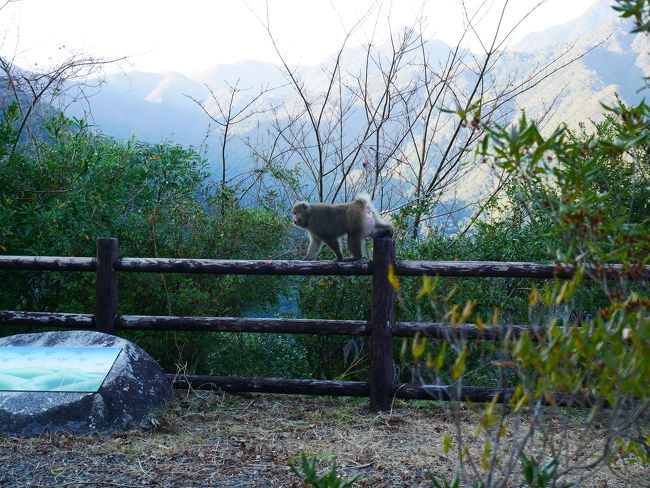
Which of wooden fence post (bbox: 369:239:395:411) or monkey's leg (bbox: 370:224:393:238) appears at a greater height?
monkey's leg (bbox: 370:224:393:238)

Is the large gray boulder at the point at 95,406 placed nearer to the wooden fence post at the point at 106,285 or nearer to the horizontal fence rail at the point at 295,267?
the wooden fence post at the point at 106,285

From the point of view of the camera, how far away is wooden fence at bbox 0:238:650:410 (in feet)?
16.6

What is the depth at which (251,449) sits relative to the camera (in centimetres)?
425

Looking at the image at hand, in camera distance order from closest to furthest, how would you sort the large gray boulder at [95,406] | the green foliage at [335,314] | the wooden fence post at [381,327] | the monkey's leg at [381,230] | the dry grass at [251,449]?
the dry grass at [251,449], the large gray boulder at [95,406], the wooden fence post at [381,327], the monkey's leg at [381,230], the green foliage at [335,314]

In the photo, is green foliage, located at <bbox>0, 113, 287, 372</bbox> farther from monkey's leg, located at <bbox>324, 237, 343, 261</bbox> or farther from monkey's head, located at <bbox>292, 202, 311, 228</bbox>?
monkey's leg, located at <bbox>324, 237, 343, 261</bbox>

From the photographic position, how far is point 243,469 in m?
3.92

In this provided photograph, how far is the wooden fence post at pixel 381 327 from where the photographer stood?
5156mm

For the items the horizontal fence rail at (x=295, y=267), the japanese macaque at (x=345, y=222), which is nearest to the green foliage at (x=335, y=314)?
the japanese macaque at (x=345, y=222)

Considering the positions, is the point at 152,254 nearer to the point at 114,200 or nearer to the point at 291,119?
the point at 114,200

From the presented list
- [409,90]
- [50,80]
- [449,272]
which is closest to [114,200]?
[50,80]

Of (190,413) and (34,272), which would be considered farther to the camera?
(34,272)

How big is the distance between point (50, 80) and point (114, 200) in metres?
1.96

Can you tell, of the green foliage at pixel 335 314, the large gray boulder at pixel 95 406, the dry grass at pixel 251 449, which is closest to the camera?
the dry grass at pixel 251 449

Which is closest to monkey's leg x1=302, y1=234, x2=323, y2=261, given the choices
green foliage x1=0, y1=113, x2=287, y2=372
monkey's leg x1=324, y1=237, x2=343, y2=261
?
monkey's leg x1=324, y1=237, x2=343, y2=261
